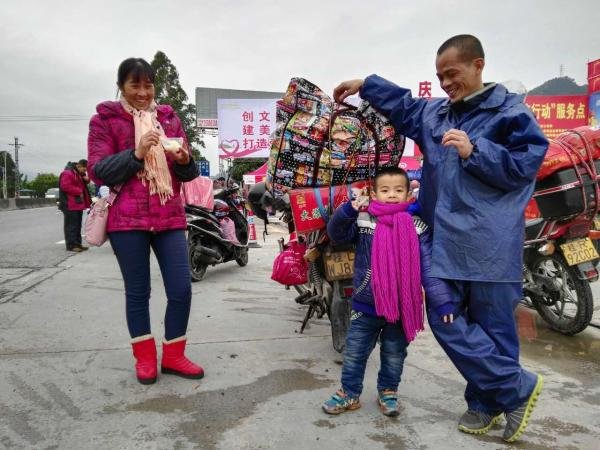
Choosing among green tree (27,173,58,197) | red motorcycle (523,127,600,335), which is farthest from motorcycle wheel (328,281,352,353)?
green tree (27,173,58,197)

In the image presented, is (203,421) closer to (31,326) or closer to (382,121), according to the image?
(382,121)

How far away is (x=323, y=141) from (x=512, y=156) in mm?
1200

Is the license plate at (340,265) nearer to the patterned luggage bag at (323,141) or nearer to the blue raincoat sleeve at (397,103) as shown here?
the patterned luggage bag at (323,141)

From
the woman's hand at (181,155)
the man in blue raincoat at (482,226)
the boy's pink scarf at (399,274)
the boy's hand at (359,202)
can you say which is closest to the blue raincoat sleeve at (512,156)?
the man in blue raincoat at (482,226)

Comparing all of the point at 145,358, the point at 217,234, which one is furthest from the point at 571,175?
the point at 217,234

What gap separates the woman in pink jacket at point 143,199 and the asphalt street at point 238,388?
30 cm

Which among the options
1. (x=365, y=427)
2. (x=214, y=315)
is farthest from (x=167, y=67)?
(x=365, y=427)

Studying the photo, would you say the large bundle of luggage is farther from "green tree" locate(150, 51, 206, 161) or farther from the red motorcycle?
"green tree" locate(150, 51, 206, 161)

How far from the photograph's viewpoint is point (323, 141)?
2.87 meters

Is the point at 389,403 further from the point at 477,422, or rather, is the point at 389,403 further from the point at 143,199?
the point at 143,199

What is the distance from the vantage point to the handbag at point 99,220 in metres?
2.68

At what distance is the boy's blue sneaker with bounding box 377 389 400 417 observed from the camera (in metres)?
2.35

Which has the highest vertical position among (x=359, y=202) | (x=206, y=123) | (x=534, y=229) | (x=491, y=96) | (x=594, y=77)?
(x=206, y=123)

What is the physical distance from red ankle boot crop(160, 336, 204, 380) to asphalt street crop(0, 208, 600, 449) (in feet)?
0.16
